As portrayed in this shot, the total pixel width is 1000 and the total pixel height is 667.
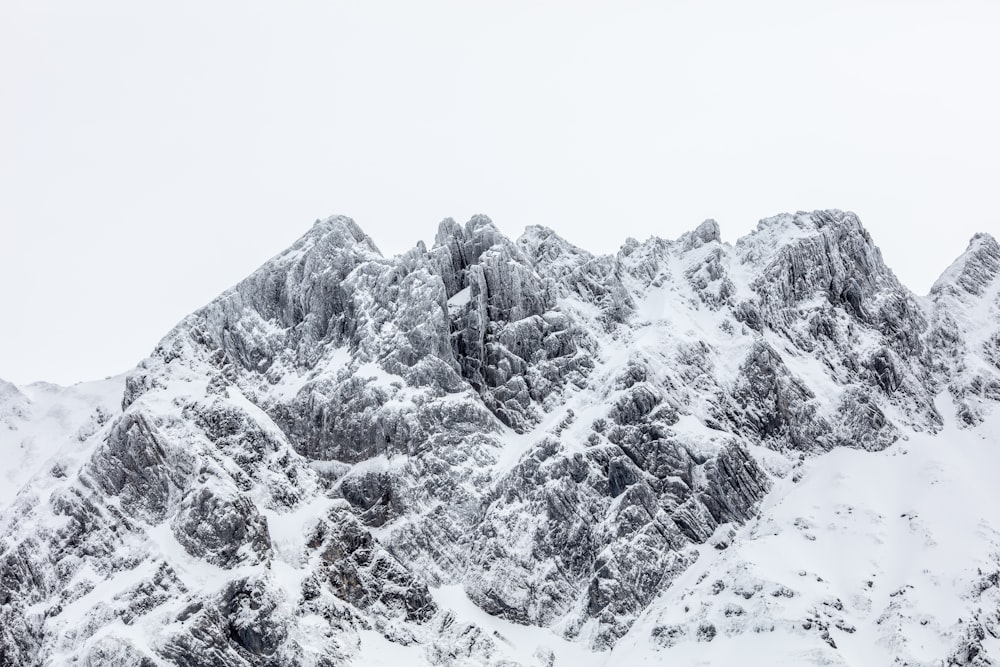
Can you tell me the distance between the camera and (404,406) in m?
173

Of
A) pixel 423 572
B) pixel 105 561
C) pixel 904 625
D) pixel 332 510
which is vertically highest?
pixel 105 561

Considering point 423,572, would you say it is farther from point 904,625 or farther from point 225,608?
point 904,625

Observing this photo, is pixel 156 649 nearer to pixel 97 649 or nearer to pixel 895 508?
pixel 97 649

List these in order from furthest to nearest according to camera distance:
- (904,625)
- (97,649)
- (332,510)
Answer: (332,510) < (904,625) < (97,649)

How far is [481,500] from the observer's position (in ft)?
544

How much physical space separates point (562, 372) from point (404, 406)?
29346 mm

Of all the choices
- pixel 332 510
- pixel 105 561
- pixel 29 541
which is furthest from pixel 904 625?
pixel 29 541

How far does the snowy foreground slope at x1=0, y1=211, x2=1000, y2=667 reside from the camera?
464 ft

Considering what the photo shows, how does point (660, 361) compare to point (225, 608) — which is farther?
point (660, 361)

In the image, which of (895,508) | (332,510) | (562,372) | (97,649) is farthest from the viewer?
(562,372)

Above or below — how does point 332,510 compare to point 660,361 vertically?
above

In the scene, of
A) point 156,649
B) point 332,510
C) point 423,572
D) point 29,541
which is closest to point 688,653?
point 423,572

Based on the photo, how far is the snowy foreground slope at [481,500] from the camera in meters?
141

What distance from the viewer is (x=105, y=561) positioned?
479 feet
